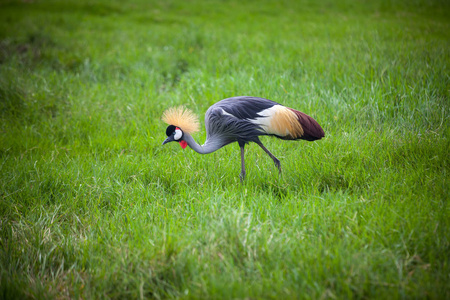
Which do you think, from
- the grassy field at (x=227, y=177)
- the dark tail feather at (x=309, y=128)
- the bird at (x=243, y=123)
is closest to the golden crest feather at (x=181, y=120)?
the bird at (x=243, y=123)

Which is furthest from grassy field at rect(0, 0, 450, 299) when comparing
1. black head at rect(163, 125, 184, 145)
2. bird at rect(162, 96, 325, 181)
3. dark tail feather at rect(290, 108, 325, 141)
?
black head at rect(163, 125, 184, 145)

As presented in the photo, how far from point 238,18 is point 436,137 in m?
9.21

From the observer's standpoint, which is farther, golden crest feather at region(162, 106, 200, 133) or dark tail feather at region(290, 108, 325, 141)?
dark tail feather at region(290, 108, 325, 141)

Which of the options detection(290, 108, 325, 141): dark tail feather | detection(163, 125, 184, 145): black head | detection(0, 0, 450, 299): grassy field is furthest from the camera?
detection(290, 108, 325, 141): dark tail feather

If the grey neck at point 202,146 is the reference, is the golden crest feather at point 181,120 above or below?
above

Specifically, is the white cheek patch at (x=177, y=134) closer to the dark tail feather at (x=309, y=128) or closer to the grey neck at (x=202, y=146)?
the grey neck at (x=202, y=146)

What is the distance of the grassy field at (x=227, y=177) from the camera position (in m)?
2.30

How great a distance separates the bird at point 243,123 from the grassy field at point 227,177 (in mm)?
422

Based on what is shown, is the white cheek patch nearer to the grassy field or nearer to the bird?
the bird

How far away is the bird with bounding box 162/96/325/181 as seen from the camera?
3.42 m

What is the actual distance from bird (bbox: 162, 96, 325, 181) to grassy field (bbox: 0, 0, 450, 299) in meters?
0.42

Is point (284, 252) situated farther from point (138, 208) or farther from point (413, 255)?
point (138, 208)

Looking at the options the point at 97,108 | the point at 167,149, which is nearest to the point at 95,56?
the point at 97,108

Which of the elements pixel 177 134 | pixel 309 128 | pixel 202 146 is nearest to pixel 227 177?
pixel 202 146
